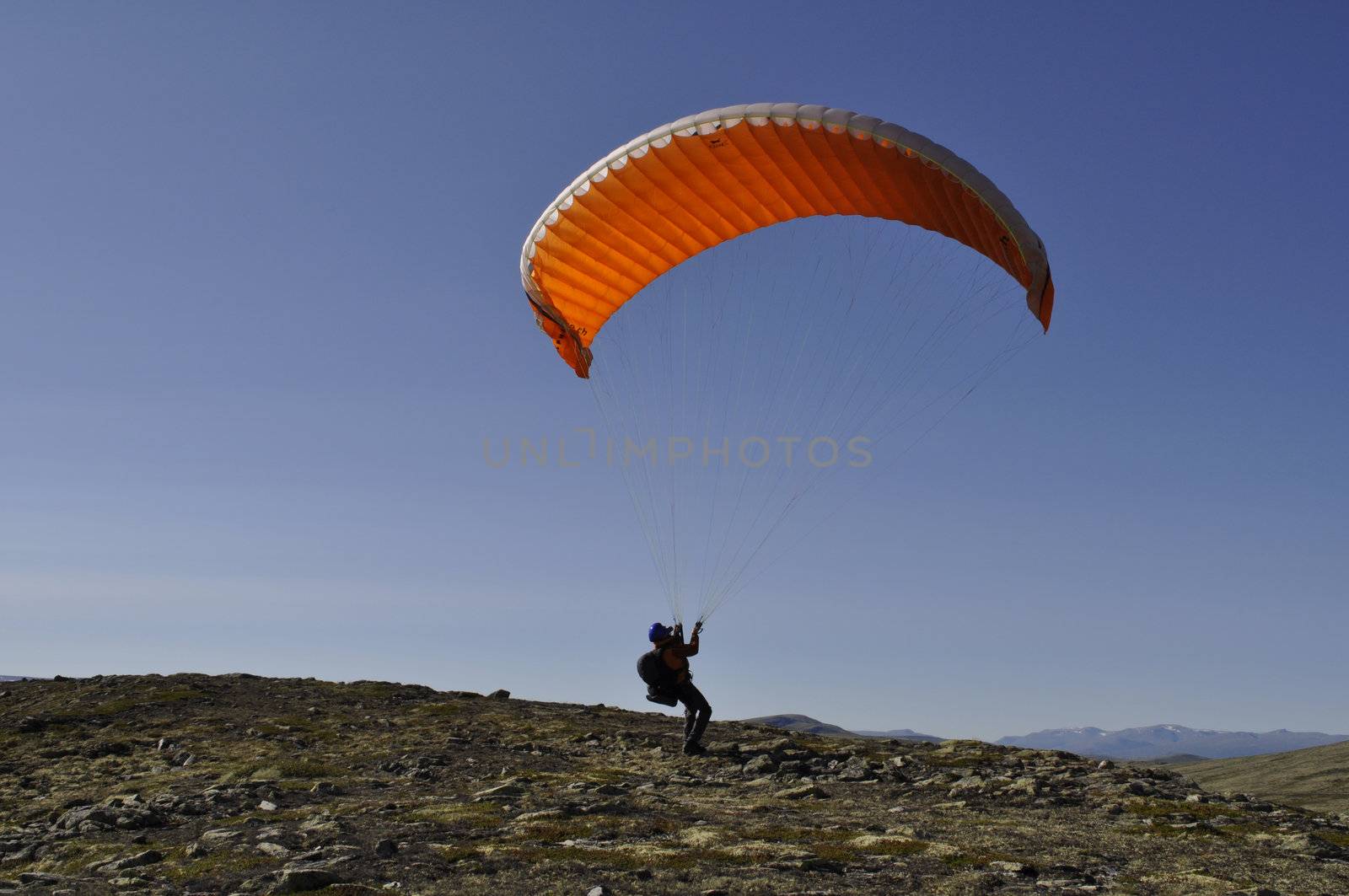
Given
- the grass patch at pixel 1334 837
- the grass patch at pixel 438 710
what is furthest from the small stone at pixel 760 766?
the grass patch at pixel 438 710

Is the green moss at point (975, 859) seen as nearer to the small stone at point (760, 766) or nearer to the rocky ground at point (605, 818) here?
the rocky ground at point (605, 818)

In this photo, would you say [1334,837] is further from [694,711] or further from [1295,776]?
[1295,776]

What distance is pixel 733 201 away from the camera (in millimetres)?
19031

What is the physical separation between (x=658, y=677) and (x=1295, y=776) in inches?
1441

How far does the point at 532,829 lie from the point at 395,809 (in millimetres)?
2542

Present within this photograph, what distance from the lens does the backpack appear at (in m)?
17.2

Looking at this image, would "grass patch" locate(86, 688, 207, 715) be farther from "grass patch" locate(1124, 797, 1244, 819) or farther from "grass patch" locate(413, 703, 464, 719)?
"grass patch" locate(1124, 797, 1244, 819)

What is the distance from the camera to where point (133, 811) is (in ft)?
41.4

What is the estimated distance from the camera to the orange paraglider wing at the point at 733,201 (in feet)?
51.8

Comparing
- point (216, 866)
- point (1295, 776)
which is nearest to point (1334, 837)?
point (216, 866)

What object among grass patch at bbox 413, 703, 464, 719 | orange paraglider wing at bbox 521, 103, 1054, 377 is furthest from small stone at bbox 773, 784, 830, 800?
grass patch at bbox 413, 703, 464, 719

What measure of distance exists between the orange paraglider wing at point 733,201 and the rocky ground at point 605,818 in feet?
25.3

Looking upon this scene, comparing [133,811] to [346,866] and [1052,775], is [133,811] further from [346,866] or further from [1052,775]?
[1052,775]

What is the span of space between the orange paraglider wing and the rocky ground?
7.71m
